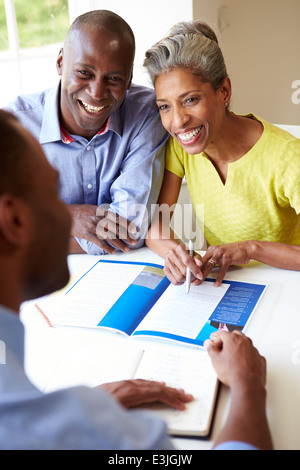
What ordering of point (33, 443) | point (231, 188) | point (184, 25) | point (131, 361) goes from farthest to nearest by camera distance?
point (231, 188)
point (184, 25)
point (131, 361)
point (33, 443)

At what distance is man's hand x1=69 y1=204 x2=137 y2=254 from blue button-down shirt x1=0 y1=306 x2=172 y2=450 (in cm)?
97

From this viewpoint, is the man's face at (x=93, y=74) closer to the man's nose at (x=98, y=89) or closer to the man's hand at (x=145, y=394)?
the man's nose at (x=98, y=89)

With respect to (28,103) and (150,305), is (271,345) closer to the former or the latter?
(150,305)

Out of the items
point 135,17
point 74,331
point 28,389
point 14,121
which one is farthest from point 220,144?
point 135,17

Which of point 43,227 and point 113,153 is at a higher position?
point 43,227

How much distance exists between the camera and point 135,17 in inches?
112

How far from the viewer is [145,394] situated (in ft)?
3.40

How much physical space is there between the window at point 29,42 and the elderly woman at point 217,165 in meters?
1.34

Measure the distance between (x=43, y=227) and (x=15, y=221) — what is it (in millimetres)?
59

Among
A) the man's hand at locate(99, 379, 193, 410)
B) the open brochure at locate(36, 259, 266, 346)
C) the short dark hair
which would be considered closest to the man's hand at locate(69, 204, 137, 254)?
the open brochure at locate(36, 259, 266, 346)

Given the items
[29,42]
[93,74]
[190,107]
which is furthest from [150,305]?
[29,42]

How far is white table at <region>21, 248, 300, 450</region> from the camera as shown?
3.28 ft
